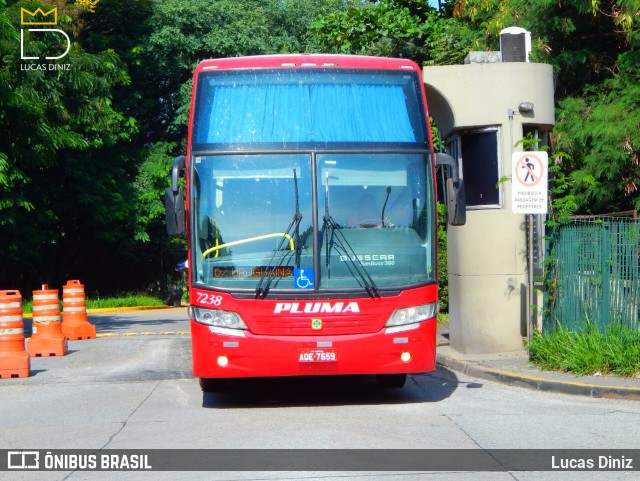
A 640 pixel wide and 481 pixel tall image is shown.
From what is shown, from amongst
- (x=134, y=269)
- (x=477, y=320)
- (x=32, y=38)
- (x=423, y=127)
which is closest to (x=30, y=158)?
(x=32, y=38)

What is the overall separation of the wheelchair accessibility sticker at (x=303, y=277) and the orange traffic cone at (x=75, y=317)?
10424mm

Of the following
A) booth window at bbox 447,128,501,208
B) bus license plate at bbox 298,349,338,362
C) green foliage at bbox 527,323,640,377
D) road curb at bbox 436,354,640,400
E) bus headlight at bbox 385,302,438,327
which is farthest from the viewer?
booth window at bbox 447,128,501,208

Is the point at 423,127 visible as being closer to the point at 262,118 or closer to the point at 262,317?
the point at 262,118

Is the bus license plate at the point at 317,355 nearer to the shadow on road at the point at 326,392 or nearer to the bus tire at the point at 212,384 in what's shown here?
the shadow on road at the point at 326,392

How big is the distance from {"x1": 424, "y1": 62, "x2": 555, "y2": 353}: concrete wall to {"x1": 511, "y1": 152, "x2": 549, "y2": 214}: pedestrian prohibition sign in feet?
4.78

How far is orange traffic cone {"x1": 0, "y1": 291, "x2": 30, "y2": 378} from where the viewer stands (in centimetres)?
1405

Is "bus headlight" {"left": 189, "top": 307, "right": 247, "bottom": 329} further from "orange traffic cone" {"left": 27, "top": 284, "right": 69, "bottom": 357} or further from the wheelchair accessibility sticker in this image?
"orange traffic cone" {"left": 27, "top": 284, "right": 69, "bottom": 357}

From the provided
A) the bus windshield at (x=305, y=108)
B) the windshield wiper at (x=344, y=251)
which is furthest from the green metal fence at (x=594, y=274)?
the windshield wiper at (x=344, y=251)

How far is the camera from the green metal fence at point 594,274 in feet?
41.9

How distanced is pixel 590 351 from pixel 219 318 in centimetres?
491

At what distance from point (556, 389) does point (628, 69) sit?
10240 millimetres

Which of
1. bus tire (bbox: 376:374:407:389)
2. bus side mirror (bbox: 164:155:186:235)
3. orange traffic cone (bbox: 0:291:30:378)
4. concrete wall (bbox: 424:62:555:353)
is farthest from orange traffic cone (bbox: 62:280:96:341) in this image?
bus side mirror (bbox: 164:155:186:235)

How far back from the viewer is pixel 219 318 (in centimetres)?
1070

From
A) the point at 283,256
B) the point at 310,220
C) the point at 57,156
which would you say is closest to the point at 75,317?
the point at 283,256
